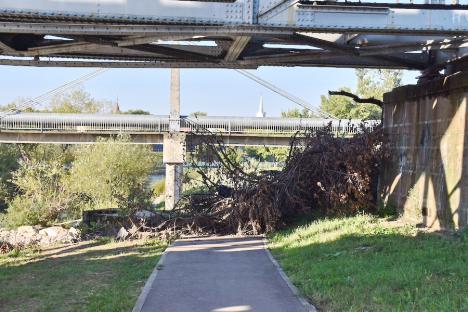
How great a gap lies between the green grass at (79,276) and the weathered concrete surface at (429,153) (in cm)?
554

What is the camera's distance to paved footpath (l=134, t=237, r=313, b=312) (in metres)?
6.71

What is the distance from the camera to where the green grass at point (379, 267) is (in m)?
6.00

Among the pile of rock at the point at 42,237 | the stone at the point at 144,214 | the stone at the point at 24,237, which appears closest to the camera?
the stone at the point at 144,214

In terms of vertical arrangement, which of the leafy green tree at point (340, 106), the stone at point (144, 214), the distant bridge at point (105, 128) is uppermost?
the leafy green tree at point (340, 106)

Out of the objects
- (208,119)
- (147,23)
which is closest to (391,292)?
(147,23)

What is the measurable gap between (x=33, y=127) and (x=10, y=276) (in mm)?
30327

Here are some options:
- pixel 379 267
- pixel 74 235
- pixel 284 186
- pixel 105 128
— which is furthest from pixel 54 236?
pixel 105 128

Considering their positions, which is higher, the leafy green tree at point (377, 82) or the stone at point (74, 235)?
the leafy green tree at point (377, 82)

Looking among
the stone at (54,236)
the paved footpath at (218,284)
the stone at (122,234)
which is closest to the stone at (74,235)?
the stone at (54,236)

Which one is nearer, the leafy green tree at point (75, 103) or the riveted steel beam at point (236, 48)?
the riveted steel beam at point (236, 48)

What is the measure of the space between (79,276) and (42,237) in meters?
9.05

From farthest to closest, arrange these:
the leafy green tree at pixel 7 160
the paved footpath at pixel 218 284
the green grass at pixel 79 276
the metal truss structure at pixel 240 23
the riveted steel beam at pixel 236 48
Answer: the leafy green tree at pixel 7 160 → the riveted steel beam at pixel 236 48 → the metal truss structure at pixel 240 23 → the green grass at pixel 79 276 → the paved footpath at pixel 218 284

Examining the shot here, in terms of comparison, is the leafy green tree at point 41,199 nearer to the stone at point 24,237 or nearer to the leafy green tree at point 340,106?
the stone at point 24,237

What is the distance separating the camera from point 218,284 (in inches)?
315
